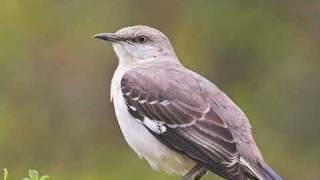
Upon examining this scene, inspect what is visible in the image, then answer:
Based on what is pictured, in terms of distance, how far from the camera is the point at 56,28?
Result: 1422 cm

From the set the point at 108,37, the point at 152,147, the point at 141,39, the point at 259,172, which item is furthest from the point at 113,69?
the point at 259,172

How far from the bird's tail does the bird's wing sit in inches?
4.5

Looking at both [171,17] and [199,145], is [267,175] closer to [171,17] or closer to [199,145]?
[199,145]

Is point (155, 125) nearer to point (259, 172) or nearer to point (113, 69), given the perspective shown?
point (259, 172)

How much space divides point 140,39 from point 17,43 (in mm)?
4274

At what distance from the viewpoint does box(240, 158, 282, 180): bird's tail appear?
8.38m

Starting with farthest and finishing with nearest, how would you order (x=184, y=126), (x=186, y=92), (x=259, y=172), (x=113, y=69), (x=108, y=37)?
1. (x=113, y=69)
2. (x=108, y=37)
3. (x=186, y=92)
4. (x=184, y=126)
5. (x=259, y=172)

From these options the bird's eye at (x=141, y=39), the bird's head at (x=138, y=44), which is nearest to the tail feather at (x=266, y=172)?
the bird's head at (x=138, y=44)

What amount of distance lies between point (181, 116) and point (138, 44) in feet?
3.15

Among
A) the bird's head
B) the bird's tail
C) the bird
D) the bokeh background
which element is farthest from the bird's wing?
the bokeh background

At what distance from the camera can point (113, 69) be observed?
44.7ft

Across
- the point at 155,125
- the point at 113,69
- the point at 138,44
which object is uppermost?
the point at 138,44

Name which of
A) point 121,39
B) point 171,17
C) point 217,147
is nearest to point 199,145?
point 217,147

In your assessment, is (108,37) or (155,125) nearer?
(155,125)
